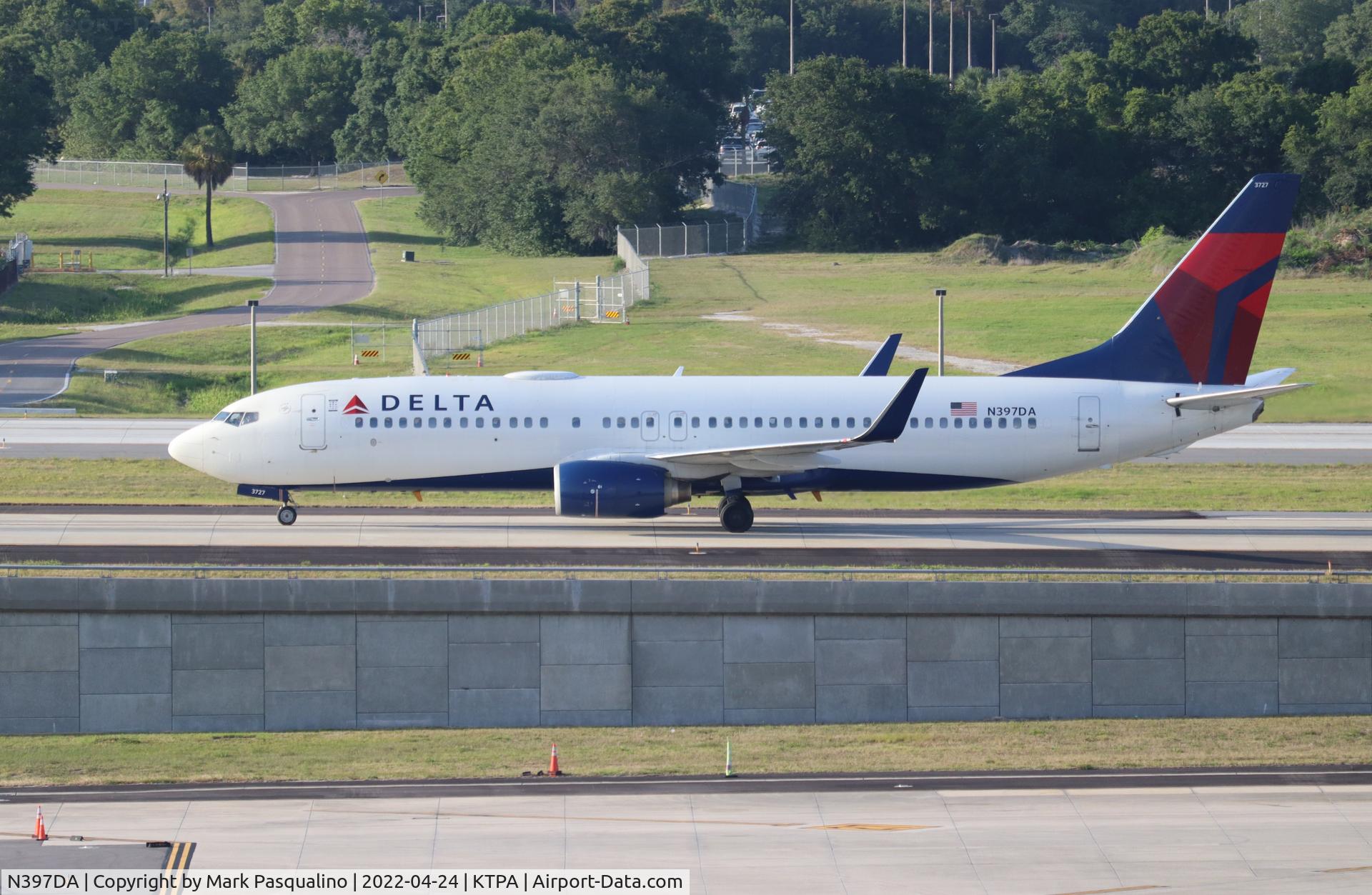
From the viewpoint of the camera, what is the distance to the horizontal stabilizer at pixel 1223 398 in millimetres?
39094

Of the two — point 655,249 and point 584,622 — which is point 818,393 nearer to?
point 584,622

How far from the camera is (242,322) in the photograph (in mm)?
93500

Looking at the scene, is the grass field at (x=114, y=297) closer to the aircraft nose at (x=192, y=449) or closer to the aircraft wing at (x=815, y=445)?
the aircraft nose at (x=192, y=449)

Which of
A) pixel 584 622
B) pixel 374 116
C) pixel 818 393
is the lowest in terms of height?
pixel 584 622

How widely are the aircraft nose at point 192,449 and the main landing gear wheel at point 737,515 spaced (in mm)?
13194

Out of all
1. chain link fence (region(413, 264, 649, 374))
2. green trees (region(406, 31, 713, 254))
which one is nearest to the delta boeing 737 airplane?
chain link fence (region(413, 264, 649, 374))

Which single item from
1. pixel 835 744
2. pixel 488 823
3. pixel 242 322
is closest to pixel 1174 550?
pixel 835 744

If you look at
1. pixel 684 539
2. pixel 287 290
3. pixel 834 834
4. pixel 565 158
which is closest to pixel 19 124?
pixel 287 290

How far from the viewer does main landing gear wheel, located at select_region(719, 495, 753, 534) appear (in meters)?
39.7

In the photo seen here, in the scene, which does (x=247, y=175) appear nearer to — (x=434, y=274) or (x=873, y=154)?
(x=434, y=274)

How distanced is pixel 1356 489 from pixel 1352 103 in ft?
261

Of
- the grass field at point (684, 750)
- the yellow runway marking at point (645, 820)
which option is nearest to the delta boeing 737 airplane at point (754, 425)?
the grass field at point (684, 750)

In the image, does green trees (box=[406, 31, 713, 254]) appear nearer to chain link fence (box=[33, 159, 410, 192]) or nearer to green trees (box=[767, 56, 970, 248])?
green trees (box=[767, 56, 970, 248])

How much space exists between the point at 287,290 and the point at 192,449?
2809 inches
